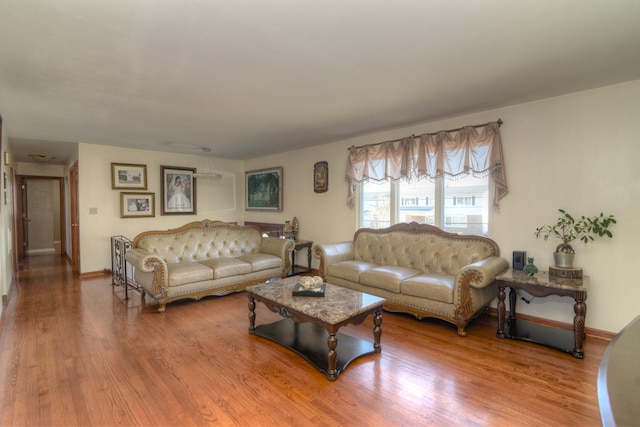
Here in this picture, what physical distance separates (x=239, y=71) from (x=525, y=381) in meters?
3.22

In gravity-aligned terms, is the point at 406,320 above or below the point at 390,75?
below

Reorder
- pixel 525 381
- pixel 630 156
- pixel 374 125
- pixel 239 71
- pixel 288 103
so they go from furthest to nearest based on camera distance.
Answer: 1. pixel 374 125
2. pixel 288 103
3. pixel 630 156
4. pixel 239 71
5. pixel 525 381

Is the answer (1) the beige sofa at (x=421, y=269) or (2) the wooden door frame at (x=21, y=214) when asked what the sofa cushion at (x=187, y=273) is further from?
(2) the wooden door frame at (x=21, y=214)

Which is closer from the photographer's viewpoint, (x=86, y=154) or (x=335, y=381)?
(x=335, y=381)

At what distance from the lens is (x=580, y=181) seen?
3.02m

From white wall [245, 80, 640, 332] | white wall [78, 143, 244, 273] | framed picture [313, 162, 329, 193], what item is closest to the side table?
framed picture [313, 162, 329, 193]

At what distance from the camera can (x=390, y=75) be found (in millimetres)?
2572

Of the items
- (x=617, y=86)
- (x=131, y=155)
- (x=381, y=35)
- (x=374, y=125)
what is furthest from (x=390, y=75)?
(x=131, y=155)

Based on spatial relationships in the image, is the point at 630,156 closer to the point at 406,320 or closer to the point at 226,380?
the point at 406,320

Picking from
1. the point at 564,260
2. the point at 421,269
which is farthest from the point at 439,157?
the point at 564,260

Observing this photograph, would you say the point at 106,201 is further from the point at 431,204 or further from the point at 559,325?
the point at 559,325

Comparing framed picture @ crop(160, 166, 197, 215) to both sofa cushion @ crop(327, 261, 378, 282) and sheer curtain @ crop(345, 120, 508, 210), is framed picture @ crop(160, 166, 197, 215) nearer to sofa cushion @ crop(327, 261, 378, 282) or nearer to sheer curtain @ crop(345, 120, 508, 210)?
sheer curtain @ crop(345, 120, 508, 210)

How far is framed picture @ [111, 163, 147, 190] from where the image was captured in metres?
5.66

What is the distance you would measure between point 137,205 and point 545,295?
255 inches
